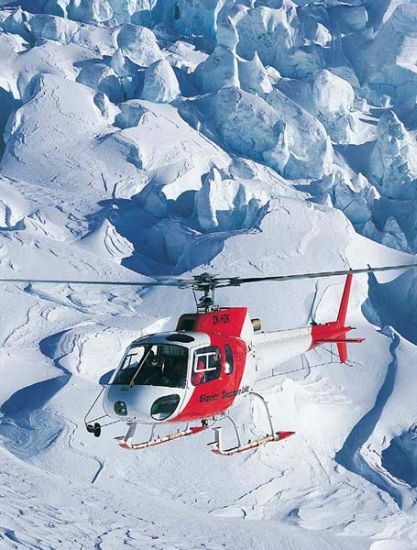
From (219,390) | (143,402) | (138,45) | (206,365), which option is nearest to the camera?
(143,402)

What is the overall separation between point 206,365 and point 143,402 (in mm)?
1068

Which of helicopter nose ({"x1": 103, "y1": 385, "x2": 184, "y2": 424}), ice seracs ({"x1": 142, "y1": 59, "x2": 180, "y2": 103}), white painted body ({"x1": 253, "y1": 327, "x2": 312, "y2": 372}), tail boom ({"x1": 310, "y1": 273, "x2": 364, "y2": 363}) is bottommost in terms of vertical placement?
ice seracs ({"x1": 142, "y1": 59, "x2": 180, "y2": 103})

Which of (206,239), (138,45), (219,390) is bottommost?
(206,239)

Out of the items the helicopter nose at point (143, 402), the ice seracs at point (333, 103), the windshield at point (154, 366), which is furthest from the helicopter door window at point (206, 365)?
the ice seracs at point (333, 103)

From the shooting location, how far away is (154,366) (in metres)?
8.77

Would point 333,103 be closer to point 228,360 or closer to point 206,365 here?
point 228,360

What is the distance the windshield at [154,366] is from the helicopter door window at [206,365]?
0.18m

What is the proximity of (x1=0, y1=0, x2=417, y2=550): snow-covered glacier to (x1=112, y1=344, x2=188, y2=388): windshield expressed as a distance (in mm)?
5394

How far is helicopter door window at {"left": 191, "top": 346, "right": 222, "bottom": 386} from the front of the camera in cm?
895

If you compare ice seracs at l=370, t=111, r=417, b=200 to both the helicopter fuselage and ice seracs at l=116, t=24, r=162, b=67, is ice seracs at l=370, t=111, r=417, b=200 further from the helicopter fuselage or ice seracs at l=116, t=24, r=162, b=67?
the helicopter fuselage

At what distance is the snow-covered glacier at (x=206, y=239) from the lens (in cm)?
1505

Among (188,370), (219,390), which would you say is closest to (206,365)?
(188,370)

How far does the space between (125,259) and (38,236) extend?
2.82m

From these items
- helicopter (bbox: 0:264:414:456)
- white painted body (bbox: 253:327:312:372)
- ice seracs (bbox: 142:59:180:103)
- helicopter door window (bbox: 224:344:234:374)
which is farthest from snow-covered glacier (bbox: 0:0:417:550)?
helicopter door window (bbox: 224:344:234:374)
